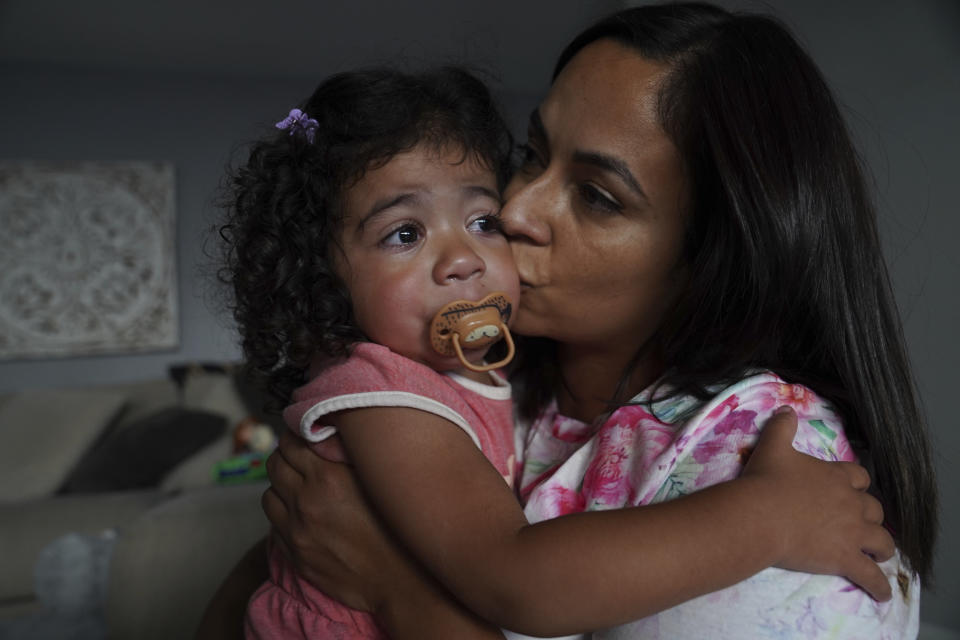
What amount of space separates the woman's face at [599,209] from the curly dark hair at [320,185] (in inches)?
5.3

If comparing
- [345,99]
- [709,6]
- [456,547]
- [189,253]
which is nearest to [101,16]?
[189,253]

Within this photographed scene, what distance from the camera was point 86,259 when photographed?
5.06 meters

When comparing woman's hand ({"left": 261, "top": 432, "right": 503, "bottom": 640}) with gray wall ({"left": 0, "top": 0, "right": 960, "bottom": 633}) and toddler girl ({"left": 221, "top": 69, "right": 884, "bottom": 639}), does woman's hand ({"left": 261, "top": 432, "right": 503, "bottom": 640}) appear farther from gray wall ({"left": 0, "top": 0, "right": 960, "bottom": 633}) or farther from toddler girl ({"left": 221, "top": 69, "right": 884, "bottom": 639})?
gray wall ({"left": 0, "top": 0, "right": 960, "bottom": 633})

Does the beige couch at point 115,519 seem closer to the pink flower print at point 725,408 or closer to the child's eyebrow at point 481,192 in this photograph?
the child's eyebrow at point 481,192

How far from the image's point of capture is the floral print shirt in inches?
29.0

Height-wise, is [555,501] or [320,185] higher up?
[320,185]

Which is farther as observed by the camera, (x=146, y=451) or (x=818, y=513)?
(x=146, y=451)

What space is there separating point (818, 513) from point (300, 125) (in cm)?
89

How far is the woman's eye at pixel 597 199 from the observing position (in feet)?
3.16

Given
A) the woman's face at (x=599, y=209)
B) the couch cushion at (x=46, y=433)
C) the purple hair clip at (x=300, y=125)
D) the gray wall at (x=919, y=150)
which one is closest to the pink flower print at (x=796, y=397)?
the woman's face at (x=599, y=209)

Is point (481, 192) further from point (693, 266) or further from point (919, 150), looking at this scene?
point (919, 150)

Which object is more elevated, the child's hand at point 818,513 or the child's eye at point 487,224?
the child's eye at point 487,224

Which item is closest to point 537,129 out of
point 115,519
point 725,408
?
point 725,408

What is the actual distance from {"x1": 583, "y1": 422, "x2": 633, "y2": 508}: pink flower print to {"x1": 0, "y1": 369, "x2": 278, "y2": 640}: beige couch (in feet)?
4.68
